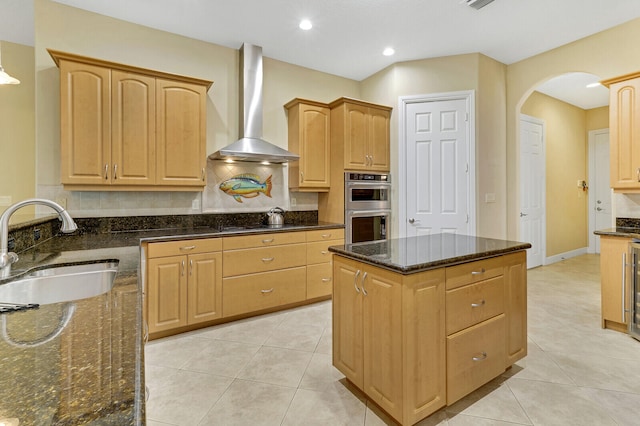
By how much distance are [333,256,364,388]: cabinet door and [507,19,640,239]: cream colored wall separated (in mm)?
3196

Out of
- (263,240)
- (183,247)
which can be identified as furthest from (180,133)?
(263,240)

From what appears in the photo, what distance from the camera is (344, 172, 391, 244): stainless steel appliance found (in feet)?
12.5

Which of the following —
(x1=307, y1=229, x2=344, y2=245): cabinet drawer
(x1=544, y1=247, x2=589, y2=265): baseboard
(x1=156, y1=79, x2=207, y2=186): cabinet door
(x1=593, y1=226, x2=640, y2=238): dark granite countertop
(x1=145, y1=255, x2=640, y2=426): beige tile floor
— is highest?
(x1=156, y1=79, x2=207, y2=186): cabinet door

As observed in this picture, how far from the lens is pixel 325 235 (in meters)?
3.56

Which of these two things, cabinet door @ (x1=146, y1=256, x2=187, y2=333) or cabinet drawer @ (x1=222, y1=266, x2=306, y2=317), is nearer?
cabinet door @ (x1=146, y1=256, x2=187, y2=333)

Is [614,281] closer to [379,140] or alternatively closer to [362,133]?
[379,140]

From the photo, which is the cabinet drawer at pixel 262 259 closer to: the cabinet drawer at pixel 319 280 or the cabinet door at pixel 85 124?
the cabinet drawer at pixel 319 280

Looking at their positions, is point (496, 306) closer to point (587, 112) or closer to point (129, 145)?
point (129, 145)

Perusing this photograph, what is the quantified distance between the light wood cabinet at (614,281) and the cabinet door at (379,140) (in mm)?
2322

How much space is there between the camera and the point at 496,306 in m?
1.92

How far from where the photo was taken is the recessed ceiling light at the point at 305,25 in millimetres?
3076

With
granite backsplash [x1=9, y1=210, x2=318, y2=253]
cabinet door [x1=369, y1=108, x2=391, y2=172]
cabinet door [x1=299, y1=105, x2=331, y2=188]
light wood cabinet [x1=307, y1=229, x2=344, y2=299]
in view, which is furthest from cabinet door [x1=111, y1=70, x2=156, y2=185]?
cabinet door [x1=369, y1=108, x2=391, y2=172]

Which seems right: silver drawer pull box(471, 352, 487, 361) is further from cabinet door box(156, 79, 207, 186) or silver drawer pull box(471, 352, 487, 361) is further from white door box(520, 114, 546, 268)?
white door box(520, 114, 546, 268)

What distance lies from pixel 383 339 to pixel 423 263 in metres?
0.46
